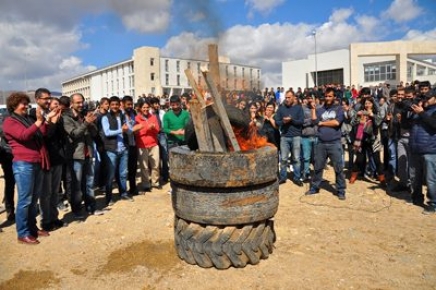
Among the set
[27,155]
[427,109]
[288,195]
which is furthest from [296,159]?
[27,155]

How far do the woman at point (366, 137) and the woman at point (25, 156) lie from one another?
21.6 ft

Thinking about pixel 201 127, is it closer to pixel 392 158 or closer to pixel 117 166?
pixel 117 166

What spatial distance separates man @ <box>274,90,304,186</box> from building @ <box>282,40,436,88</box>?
1157 inches

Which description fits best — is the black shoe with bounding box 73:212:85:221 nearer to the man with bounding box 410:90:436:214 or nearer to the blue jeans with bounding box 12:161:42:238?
the blue jeans with bounding box 12:161:42:238

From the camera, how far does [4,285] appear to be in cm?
394

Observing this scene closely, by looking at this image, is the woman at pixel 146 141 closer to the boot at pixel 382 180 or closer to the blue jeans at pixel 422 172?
the boot at pixel 382 180

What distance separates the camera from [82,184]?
255 inches

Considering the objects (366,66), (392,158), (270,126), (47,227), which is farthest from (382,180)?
(366,66)

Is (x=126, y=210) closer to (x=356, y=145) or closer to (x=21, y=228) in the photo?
(x=21, y=228)

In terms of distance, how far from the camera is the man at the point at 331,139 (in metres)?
7.08

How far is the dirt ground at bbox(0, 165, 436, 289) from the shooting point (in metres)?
3.86

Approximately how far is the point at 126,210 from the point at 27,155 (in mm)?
2229

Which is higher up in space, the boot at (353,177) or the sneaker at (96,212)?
the boot at (353,177)

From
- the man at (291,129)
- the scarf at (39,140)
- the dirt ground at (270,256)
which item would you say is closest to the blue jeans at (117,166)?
the dirt ground at (270,256)
